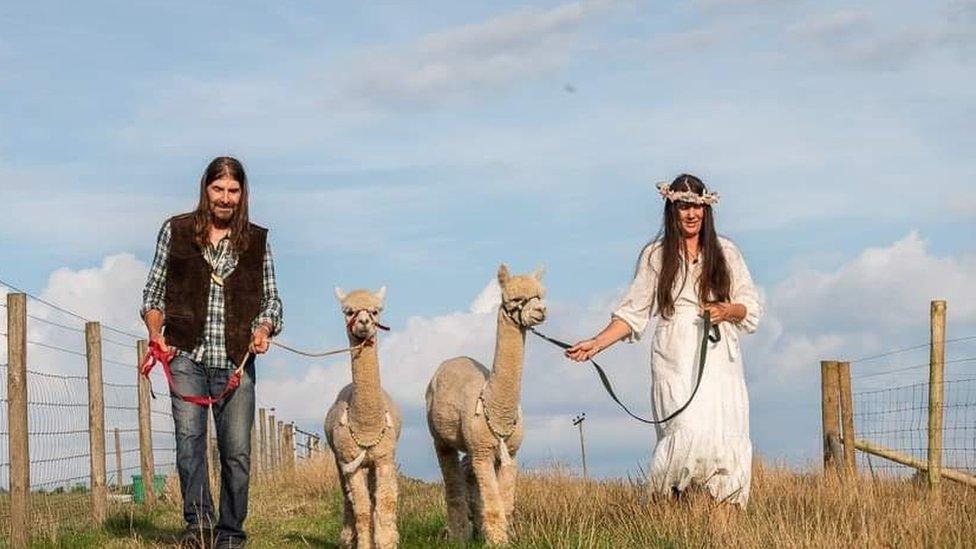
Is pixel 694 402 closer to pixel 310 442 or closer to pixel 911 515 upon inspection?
pixel 911 515

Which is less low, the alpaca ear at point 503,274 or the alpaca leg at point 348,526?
the alpaca ear at point 503,274

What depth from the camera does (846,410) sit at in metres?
15.6

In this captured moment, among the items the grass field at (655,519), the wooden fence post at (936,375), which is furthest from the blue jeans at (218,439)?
the wooden fence post at (936,375)

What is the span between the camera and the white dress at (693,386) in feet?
28.9

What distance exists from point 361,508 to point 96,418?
650 centimetres


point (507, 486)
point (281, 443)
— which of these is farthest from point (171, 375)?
point (281, 443)

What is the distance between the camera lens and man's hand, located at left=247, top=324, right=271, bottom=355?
8812 mm

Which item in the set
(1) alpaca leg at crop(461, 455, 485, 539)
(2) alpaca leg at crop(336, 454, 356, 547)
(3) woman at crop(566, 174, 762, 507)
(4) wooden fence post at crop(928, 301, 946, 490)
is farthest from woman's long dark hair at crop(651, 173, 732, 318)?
(4) wooden fence post at crop(928, 301, 946, 490)

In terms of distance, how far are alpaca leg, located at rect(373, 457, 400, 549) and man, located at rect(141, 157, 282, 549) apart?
2.89ft

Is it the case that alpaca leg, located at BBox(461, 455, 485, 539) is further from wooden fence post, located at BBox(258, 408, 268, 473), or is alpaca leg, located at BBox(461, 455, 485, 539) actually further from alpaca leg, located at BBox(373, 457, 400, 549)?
wooden fence post, located at BBox(258, 408, 268, 473)

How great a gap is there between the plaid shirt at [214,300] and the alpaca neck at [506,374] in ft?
4.57

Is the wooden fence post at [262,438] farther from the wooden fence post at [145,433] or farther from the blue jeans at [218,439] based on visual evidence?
the blue jeans at [218,439]

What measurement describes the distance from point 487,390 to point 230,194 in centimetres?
199

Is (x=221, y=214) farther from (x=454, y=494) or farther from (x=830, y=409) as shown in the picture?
(x=830, y=409)
